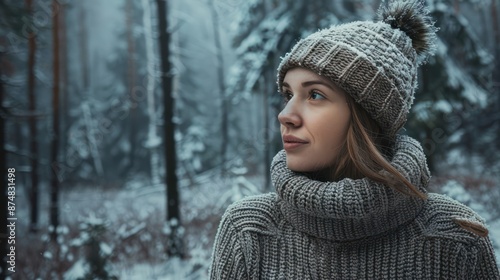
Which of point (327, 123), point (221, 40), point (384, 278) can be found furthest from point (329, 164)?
point (221, 40)

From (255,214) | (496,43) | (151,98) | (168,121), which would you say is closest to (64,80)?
(151,98)

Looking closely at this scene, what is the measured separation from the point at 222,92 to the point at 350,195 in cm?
478

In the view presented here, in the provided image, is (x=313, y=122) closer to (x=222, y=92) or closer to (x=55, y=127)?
(x=55, y=127)

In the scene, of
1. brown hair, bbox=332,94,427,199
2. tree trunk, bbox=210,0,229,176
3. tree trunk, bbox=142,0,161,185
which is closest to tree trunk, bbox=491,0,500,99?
tree trunk, bbox=210,0,229,176

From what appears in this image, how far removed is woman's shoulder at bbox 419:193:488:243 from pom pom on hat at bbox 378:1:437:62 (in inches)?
22.0

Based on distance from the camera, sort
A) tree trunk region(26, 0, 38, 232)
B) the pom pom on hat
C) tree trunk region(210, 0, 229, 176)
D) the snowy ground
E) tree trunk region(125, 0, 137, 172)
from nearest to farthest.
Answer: the pom pom on hat, the snowy ground, tree trunk region(26, 0, 38, 232), tree trunk region(125, 0, 137, 172), tree trunk region(210, 0, 229, 176)

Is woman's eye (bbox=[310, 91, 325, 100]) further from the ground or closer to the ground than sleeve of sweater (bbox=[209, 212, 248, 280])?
further from the ground

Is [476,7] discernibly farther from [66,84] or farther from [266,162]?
[66,84]

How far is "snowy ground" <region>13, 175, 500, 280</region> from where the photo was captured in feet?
15.1

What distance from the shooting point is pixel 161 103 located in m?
5.60

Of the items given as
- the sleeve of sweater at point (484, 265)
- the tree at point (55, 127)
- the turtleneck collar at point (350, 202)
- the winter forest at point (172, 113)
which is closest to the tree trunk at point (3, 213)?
the winter forest at point (172, 113)

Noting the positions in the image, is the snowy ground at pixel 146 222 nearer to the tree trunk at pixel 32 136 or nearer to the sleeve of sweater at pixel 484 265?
the tree trunk at pixel 32 136

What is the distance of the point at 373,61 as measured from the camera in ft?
4.53

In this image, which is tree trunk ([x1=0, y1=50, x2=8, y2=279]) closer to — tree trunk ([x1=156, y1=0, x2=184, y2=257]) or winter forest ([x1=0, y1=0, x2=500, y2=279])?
winter forest ([x1=0, y1=0, x2=500, y2=279])
